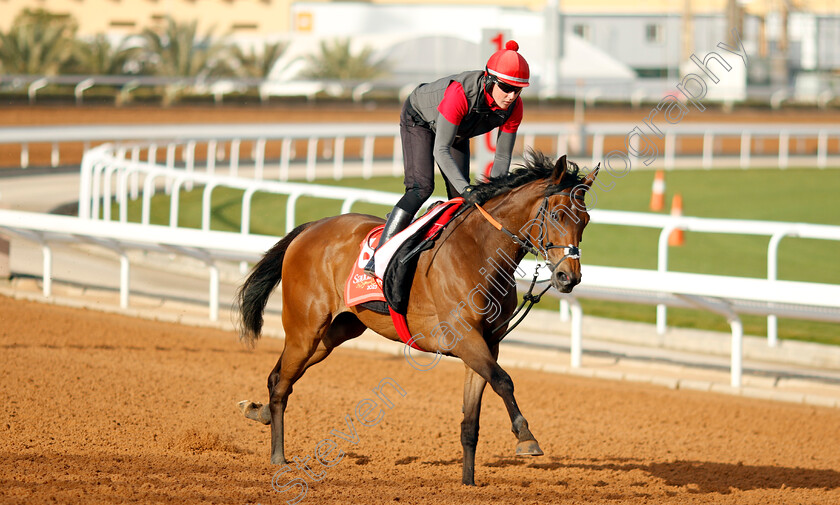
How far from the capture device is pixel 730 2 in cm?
3631

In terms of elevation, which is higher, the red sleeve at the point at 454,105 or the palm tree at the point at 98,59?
the palm tree at the point at 98,59

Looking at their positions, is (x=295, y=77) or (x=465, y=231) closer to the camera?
(x=465, y=231)

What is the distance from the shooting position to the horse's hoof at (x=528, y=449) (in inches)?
162

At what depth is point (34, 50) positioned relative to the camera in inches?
982

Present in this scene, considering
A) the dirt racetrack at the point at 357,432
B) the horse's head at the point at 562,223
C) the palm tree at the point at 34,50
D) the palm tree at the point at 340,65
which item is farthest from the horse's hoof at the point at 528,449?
the palm tree at the point at 340,65

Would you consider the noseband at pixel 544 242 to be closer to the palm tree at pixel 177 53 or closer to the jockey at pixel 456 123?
the jockey at pixel 456 123

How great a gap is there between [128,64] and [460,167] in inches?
966

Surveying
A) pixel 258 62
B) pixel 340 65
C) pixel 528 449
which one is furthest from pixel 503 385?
pixel 340 65

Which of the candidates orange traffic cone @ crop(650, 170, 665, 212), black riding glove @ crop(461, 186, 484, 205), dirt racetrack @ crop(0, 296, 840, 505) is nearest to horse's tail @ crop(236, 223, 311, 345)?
dirt racetrack @ crop(0, 296, 840, 505)

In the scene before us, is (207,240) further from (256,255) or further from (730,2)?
(730,2)

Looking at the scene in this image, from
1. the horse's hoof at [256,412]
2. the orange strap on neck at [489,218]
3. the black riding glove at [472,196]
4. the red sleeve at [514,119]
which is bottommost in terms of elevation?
the horse's hoof at [256,412]

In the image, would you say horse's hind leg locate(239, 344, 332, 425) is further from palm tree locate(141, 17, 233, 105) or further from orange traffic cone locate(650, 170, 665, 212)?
palm tree locate(141, 17, 233, 105)

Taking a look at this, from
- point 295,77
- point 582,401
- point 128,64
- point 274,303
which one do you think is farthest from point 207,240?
point 295,77

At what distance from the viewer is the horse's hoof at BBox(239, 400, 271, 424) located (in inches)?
201
